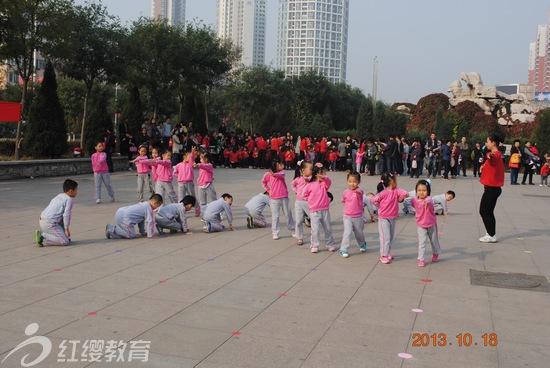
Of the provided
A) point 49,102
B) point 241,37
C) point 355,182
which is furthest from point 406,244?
point 241,37

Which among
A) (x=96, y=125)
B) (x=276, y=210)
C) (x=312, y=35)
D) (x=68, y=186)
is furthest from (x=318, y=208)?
(x=312, y=35)

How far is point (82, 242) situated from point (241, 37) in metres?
172

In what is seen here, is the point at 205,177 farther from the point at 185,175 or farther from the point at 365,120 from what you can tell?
the point at 365,120

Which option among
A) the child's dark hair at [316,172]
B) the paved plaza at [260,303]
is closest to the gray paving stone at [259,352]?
the paved plaza at [260,303]

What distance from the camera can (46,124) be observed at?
19484mm

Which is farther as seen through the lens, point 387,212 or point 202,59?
point 202,59

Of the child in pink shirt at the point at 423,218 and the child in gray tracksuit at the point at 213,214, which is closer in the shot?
the child in pink shirt at the point at 423,218

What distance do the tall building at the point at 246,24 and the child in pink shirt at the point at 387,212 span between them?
168 meters

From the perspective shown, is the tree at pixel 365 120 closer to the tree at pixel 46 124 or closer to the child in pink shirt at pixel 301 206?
A: the tree at pixel 46 124

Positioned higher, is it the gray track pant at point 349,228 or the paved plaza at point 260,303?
the gray track pant at point 349,228

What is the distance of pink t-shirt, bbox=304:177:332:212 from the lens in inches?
334

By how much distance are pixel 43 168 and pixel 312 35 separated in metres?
131

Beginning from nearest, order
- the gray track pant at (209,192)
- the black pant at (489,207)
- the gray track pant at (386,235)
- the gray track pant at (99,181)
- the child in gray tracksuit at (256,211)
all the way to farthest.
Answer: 1. the gray track pant at (386,235)
2. the black pant at (489,207)
3. the child in gray tracksuit at (256,211)
4. the gray track pant at (209,192)
5. the gray track pant at (99,181)

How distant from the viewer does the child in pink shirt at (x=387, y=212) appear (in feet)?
26.0
